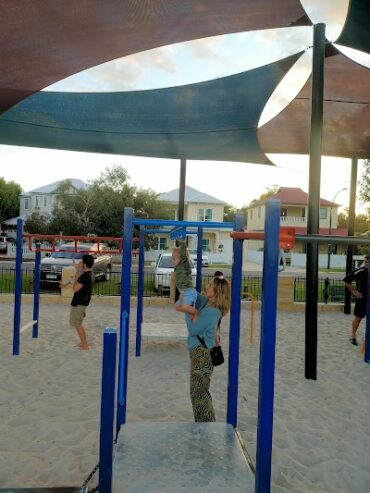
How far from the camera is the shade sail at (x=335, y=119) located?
7.38 meters

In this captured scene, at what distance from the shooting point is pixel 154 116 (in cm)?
837

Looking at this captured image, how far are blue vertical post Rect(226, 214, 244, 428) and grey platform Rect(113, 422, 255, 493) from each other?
26cm

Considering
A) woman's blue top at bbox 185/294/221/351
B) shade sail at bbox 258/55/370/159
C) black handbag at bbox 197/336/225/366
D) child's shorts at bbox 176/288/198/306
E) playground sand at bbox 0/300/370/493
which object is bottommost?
playground sand at bbox 0/300/370/493

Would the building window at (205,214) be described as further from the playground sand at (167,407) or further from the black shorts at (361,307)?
the black shorts at (361,307)

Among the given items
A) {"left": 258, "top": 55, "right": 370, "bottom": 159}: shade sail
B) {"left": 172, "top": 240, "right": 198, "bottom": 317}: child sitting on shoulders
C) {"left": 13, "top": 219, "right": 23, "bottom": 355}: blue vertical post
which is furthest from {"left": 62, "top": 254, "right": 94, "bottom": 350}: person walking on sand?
{"left": 258, "top": 55, "right": 370, "bottom": 159}: shade sail

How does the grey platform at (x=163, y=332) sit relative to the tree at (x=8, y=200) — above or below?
below

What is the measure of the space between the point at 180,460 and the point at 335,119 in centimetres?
772

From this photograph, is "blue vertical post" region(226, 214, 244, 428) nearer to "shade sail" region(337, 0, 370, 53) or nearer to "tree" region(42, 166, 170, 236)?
"shade sail" region(337, 0, 370, 53)

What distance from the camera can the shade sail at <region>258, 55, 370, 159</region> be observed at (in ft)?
24.2

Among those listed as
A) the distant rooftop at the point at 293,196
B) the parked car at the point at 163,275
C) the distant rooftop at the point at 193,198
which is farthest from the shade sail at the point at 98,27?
the distant rooftop at the point at 293,196

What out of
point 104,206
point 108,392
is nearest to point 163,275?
point 108,392

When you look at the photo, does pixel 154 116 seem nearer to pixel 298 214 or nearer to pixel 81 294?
pixel 81 294

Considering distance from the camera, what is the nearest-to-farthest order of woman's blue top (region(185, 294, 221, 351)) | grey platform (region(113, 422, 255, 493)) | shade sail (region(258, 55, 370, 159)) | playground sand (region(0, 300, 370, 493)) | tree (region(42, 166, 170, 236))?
1. grey platform (region(113, 422, 255, 493))
2. playground sand (region(0, 300, 370, 493))
3. woman's blue top (region(185, 294, 221, 351))
4. shade sail (region(258, 55, 370, 159))
5. tree (region(42, 166, 170, 236))

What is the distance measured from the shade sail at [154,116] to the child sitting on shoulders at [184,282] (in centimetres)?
450
